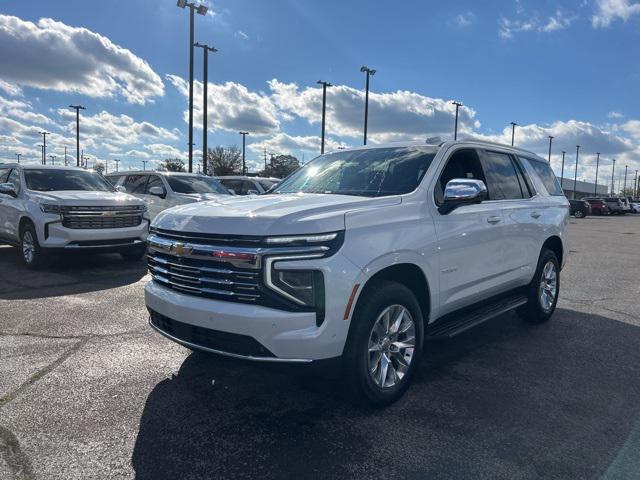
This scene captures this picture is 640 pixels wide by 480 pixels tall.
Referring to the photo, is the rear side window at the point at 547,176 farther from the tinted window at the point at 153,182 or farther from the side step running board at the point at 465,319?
the tinted window at the point at 153,182

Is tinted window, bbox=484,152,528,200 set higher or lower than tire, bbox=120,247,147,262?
higher

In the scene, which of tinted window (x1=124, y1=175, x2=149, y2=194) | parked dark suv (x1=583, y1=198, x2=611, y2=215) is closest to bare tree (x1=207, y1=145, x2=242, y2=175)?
parked dark suv (x1=583, y1=198, x2=611, y2=215)

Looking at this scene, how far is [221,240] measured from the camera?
317 cm

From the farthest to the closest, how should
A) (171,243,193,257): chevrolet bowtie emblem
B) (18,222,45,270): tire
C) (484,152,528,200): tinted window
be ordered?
(18,222,45,270): tire → (484,152,528,200): tinted window → (171,243,193,257): chevrolet bowtie emblem

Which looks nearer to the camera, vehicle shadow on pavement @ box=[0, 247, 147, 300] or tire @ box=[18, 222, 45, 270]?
vehicle shadow on pavement @ box=[0, 247, 147, 300]

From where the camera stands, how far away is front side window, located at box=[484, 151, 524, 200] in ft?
16.3

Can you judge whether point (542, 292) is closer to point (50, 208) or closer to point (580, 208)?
point (50, 208)

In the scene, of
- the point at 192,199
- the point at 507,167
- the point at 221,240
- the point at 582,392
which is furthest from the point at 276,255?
the point at 192,199

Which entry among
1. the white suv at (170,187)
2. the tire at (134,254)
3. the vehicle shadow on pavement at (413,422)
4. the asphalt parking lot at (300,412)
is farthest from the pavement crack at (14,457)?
the white suv at (170,187)

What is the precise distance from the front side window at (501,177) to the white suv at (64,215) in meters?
6.27

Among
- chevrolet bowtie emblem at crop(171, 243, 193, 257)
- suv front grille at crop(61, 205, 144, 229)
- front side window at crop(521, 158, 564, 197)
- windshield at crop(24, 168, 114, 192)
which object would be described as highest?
front side window at crop(521, 158, 564, 197)

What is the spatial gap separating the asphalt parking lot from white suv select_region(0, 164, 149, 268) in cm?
299

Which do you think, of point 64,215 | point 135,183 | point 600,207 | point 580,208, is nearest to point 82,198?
point 64,215

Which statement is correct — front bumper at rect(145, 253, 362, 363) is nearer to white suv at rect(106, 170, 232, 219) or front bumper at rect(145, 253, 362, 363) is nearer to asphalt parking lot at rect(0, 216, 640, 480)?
asphalt parking lot at rect(0, 216, 640, 480)
